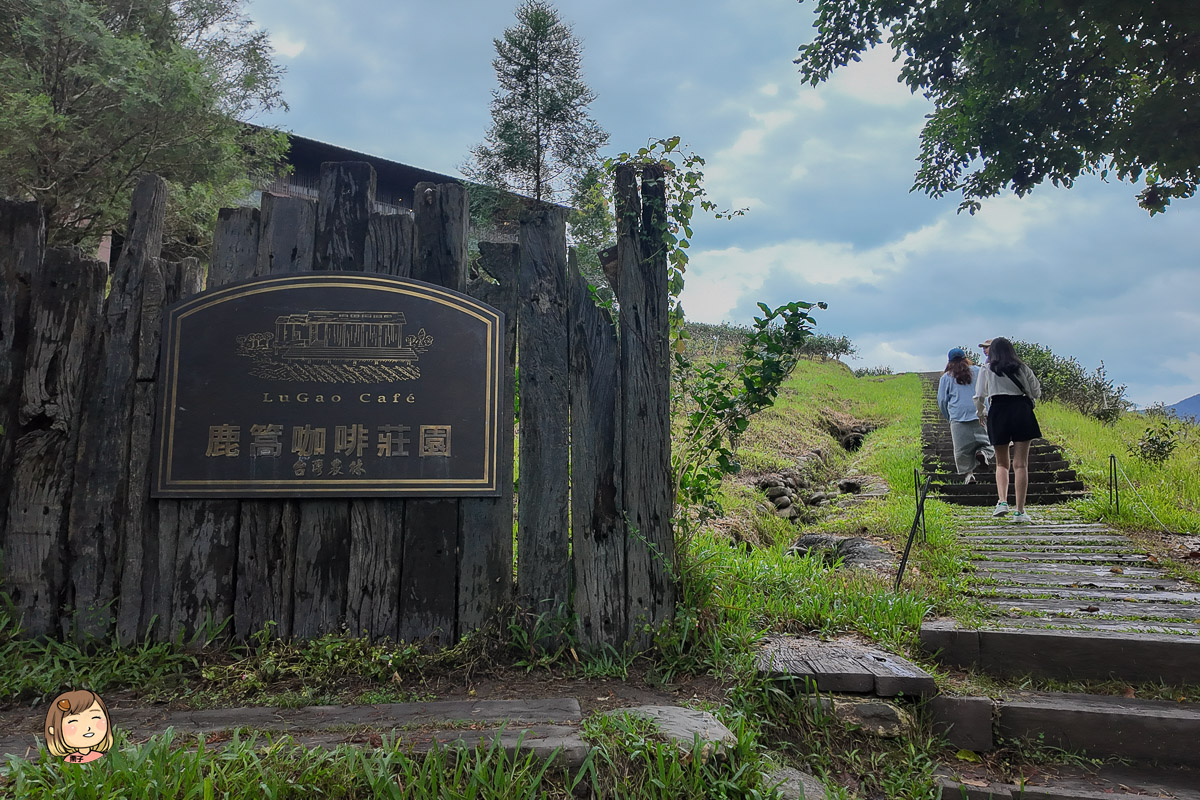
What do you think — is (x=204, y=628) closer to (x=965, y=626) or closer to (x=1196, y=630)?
(x=965, y=626)

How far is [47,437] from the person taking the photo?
3.08m

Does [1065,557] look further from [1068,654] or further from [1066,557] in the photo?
[1068,654]

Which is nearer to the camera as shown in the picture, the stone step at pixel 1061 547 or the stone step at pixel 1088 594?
the stone step at pixel 1088 594

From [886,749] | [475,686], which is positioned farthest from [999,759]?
[475,686]

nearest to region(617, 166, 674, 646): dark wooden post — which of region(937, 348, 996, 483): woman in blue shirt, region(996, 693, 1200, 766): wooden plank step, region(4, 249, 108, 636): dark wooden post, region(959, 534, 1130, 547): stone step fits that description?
region(996, 693, 1200, 766): wooden plank step

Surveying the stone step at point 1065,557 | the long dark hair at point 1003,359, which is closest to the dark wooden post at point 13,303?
the stone step at point 1065,557

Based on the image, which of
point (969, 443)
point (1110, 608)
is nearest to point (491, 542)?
point (1110, 608)

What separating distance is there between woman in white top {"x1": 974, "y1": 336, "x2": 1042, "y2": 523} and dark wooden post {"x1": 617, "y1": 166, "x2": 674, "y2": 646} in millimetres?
4851

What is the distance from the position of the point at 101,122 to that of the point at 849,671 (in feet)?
49.5

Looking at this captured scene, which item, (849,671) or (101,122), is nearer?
(849,671)

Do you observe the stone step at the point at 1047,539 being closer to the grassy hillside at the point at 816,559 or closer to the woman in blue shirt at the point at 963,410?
the grassy hillside at the point at 816,559

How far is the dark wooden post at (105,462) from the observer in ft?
9.99

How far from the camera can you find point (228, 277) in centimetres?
326

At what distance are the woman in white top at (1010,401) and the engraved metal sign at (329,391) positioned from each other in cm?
557
